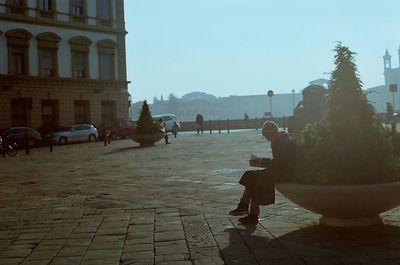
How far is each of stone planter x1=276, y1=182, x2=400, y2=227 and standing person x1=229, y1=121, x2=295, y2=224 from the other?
1.04 ft

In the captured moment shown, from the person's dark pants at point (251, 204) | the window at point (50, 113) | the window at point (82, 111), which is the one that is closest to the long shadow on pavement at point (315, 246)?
the person's dark pants at point (251, 204)

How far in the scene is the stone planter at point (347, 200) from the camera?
5.33 metres

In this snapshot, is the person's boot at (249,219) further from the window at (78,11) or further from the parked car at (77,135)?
the window at (78,11)

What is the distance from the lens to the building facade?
39031 mm

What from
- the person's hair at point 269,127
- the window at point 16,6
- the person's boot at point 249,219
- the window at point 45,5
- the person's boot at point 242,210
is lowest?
the person's boot at point 249,219

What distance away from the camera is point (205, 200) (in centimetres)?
845

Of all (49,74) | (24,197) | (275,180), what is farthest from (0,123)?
(275,180)

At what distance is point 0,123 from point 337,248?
3642cm

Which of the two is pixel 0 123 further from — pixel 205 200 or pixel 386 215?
pixel 386 215

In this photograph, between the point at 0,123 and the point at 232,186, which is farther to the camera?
the point at 0,123

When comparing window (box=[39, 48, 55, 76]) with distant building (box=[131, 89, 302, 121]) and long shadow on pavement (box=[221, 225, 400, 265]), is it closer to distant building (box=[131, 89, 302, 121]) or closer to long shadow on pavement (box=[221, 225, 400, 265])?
long shadow on pavement (box=[221, 225, 400, 265])

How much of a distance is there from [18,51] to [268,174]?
3648 cm

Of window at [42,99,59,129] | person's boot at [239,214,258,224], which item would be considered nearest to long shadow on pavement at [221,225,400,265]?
person's boot at [239,214,258,224]

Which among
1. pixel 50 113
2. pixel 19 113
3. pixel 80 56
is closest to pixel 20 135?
pixel 19 113
